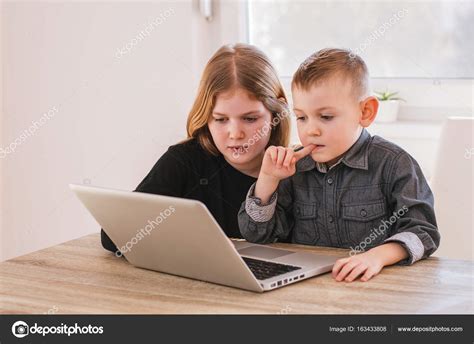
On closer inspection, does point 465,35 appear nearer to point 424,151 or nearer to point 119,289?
point 424,151

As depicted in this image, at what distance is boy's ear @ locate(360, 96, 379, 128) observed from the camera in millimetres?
1538

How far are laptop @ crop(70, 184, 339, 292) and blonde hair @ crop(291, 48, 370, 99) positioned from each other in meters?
0.34

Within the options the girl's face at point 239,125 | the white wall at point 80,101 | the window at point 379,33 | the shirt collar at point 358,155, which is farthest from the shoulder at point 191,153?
the window at point 379,33

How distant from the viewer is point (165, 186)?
1779 mm

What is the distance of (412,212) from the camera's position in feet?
4.78

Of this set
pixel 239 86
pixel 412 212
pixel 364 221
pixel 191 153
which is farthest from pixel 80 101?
pixel 412 212

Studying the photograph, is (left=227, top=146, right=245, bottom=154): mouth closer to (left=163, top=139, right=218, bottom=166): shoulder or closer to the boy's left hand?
(left=163, top=139, right=218, bottom=166): shoulder

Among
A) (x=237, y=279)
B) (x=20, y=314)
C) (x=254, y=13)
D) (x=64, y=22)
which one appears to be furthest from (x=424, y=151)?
(x=20, y=314)

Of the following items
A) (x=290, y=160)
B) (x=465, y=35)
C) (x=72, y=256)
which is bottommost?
(x=72, y=256)

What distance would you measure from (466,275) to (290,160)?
0.41 m

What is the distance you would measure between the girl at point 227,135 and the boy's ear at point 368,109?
0.27 meters

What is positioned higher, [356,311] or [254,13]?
[254,13]

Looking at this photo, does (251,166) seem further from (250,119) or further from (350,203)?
(350,203)

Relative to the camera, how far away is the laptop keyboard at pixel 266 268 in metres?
1.27
